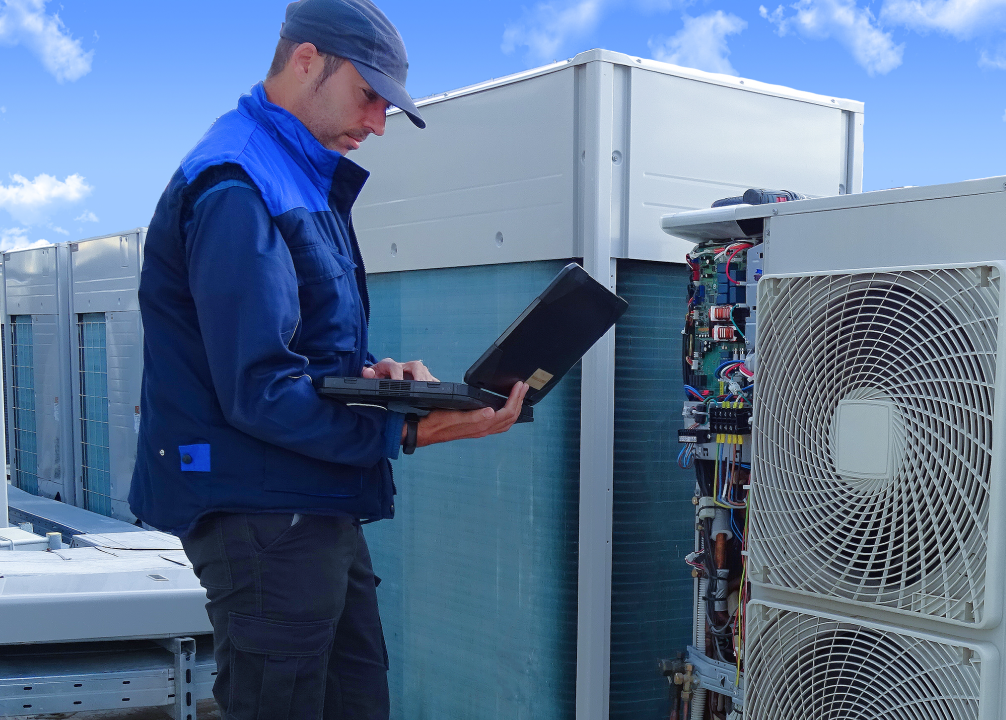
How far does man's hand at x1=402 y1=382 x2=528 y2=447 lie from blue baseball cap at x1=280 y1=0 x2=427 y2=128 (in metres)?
0.55

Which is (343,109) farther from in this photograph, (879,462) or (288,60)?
(879,462)

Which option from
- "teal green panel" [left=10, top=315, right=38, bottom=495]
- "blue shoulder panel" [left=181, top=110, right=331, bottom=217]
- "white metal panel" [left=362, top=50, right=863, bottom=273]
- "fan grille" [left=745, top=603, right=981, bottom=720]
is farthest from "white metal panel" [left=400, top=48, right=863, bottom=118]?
"teal green panel" [left=10, top=315, right=38, bottom=495]

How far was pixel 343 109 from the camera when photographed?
5.65 ft

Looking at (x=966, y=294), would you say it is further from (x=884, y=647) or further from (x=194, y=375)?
(x=194, y=375)

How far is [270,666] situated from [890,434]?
117 centimetres

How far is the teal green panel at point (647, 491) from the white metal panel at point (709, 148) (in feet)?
0.48

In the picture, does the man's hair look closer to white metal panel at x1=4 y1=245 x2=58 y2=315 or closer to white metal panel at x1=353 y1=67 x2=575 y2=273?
white metal panel at x1=353 y1=67 x2=575 y2=273

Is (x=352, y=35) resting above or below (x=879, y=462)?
above

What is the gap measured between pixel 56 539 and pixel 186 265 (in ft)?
11.1

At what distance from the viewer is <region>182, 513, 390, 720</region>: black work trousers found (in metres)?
1.61

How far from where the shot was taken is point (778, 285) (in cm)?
192

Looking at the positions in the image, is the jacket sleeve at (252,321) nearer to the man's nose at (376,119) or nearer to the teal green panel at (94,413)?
the man's nose at (376,119)

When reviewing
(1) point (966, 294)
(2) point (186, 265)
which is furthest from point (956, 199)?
(2) point (186, 265)

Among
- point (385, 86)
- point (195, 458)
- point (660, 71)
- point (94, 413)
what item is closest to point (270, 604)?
point (195, 458)
